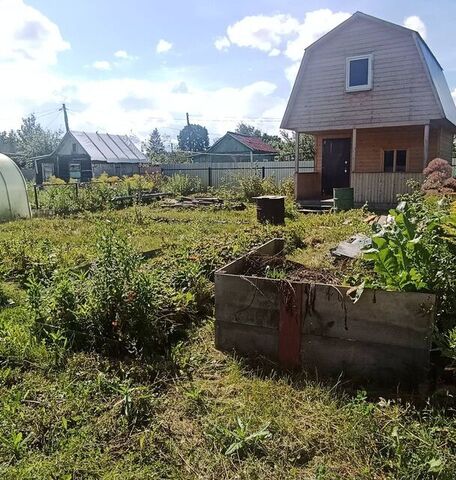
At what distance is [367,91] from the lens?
12852 millimetres

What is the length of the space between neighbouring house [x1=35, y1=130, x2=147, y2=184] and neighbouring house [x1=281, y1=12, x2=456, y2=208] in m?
19.2

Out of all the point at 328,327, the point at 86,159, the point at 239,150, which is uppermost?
the point at 239,150

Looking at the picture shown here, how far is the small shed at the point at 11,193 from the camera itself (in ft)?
37.1

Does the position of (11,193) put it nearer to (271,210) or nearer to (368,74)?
(271,210)

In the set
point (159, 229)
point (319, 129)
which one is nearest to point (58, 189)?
point (159, 229)

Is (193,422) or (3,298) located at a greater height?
(3,298)

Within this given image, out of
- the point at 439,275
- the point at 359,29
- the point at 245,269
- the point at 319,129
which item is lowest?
the point at 245,269

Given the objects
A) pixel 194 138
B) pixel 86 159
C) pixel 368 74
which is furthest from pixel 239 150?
pixel 194 138

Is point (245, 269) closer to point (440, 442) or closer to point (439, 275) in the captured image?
point (439, 275)

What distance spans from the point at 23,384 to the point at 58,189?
12376mm

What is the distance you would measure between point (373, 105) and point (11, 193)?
36.0 feet

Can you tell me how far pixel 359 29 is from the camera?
1310cm

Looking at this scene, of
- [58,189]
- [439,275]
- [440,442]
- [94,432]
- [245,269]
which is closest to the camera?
[440,442]

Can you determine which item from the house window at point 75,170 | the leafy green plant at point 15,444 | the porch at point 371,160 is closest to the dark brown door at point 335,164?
the porch at point 371,160
